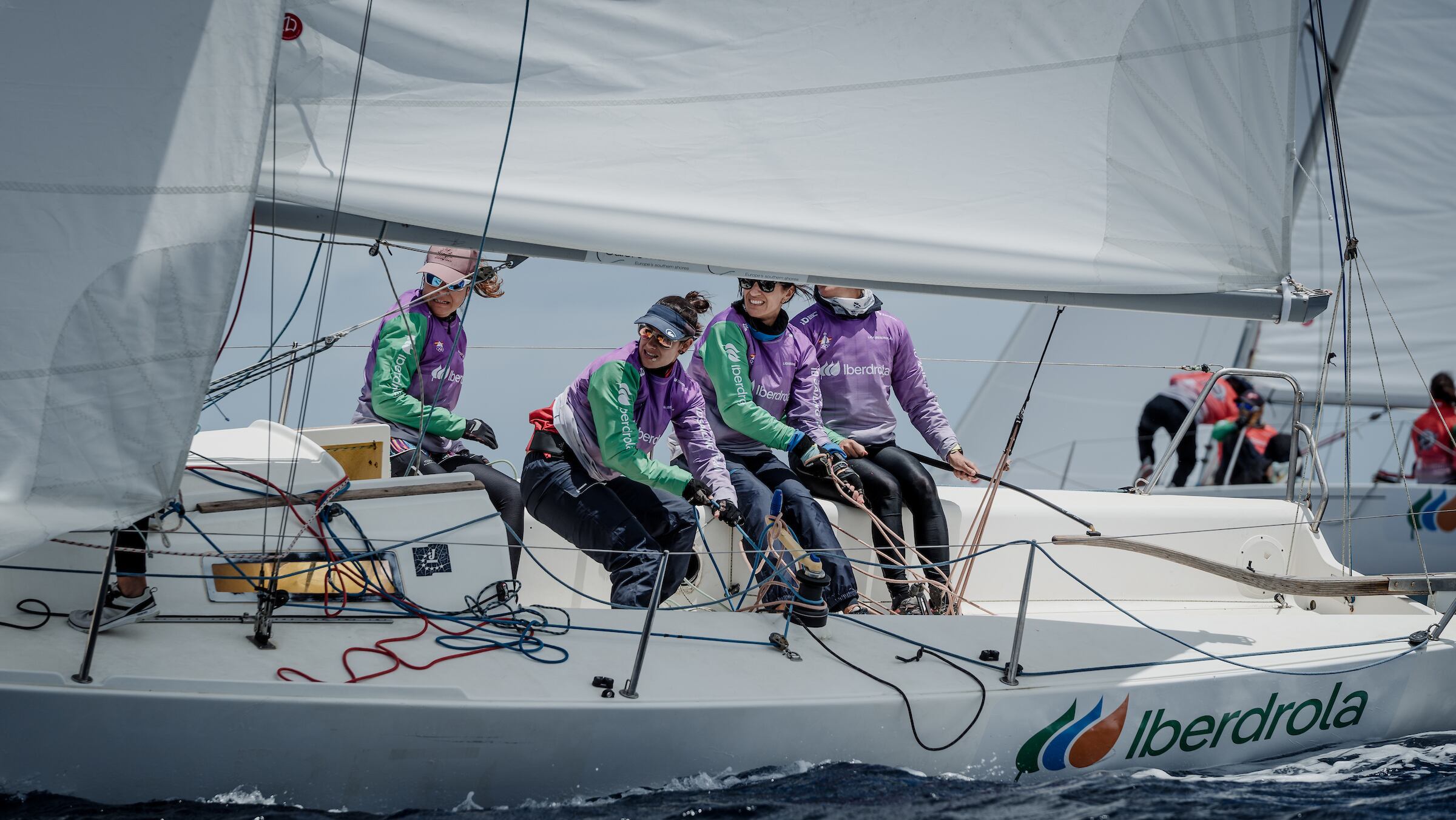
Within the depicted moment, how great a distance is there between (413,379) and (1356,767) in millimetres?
3022

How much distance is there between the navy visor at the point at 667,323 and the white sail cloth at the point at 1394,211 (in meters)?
5.86

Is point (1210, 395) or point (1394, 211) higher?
point (1394, 211)

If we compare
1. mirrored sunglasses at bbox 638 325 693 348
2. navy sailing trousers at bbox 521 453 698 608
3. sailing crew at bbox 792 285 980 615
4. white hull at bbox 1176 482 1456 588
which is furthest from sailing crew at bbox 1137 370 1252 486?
mirrored sunglasses at bbox 638 325 693 348

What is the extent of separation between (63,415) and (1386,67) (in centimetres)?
863

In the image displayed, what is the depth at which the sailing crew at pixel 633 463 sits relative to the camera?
3576 millimetres

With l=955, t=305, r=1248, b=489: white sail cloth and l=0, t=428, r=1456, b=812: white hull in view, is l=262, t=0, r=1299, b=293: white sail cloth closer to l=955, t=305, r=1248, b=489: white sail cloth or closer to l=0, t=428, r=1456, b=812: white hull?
l=0, t=428, r=1456, b=812: white hull

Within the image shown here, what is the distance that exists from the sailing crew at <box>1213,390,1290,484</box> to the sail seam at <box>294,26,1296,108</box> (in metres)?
6.07

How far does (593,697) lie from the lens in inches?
110

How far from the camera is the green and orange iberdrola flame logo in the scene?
10.4 feet

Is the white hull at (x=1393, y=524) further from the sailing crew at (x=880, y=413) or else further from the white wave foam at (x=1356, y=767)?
the white wave foam at (x=1356, y=767)

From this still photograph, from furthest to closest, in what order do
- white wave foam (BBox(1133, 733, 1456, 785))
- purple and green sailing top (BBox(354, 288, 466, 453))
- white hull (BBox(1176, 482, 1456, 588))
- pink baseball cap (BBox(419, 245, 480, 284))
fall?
white hull (BBox(1176, 482, 1456, 588))
pink baseball cap (BBox(419, 245, 480, 284))
purple and green sailing top (BBox(354, 288, 466, 453))
white wave foam (BBox(1133, 733, 1456, 785))

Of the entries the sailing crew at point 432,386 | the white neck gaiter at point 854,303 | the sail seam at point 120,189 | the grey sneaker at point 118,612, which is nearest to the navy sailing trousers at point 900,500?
the white neck gaiter at point 854,303

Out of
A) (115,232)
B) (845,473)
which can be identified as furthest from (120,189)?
(845,473)

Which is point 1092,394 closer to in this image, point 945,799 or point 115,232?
point 945,799
